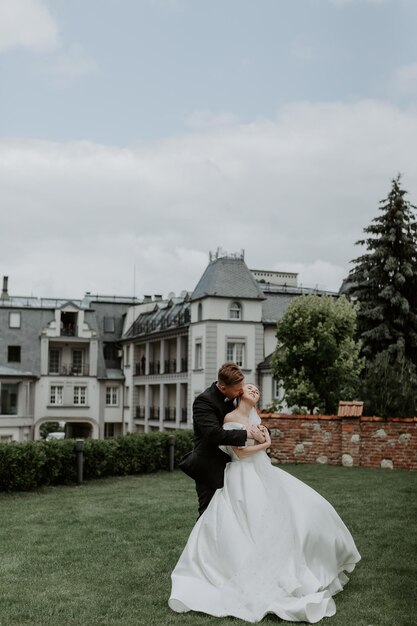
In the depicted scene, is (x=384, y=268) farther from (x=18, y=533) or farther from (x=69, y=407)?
(x=69, y=407)

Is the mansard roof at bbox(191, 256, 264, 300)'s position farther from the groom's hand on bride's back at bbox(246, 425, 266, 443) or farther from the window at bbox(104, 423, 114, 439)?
the groom's hand on bride's back at bbox(246, 425, 266, 443)

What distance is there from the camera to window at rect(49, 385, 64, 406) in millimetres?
64875

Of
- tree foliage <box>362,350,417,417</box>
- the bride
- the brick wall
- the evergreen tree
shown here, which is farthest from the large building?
the bride

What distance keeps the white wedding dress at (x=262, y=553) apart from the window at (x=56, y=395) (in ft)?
192

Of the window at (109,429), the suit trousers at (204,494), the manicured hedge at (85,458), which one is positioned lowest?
the window at (109,429)

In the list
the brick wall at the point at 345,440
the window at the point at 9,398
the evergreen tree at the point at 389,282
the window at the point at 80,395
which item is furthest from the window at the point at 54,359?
the brick wall at the point at 345,440

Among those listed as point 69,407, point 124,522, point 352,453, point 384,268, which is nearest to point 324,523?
point 124,522

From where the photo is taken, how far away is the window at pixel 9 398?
203 ft

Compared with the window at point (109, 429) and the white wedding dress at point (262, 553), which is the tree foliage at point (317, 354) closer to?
the white wedding dress at point (262, 553)

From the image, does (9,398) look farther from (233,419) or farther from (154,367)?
(233,419)

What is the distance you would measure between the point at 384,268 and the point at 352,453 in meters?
18.8

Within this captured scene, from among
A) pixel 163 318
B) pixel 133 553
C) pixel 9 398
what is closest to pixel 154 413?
pixel 163 318

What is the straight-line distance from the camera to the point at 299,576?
740 cm

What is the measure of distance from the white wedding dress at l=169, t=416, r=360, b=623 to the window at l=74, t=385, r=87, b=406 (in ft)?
194
